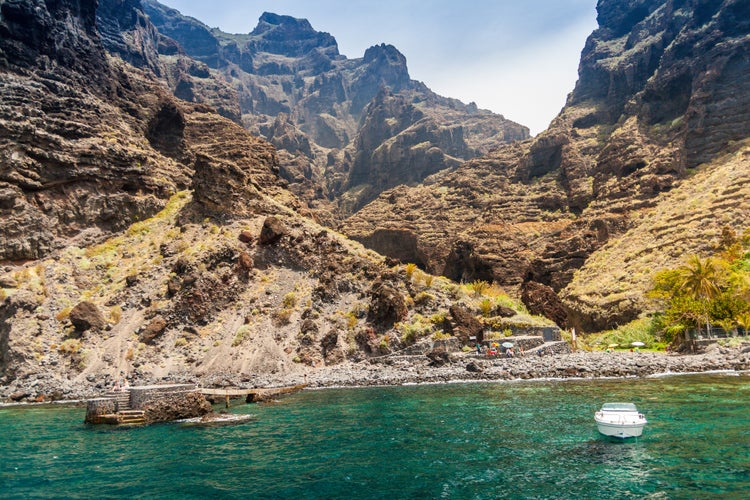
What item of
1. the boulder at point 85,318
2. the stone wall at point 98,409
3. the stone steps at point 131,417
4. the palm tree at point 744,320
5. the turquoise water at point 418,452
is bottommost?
the turquoise water at point 418,452

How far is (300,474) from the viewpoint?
1658cm

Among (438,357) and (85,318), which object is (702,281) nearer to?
(438,357)

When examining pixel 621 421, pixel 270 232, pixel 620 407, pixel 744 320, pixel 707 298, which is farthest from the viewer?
pixel 270 232

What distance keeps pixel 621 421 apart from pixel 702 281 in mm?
37062

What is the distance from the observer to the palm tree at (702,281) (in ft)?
157

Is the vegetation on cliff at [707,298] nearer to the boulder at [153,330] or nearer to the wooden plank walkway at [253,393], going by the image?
the wooden plank walkway at [253,393]

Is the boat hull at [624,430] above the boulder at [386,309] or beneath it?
beneath

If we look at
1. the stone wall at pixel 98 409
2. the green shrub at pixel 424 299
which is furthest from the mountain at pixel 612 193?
the stone wall at pixel 98 409

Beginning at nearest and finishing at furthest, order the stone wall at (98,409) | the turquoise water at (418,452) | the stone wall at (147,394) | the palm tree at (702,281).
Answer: the turquoise water at (418,452) → the stone wall at (98,409) → the stone wall at (147,394) → the palm tree at (702,281)

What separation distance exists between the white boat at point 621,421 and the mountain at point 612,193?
1883 inches

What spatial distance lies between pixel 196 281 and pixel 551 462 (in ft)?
146

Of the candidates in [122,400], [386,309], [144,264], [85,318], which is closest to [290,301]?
[386,309]

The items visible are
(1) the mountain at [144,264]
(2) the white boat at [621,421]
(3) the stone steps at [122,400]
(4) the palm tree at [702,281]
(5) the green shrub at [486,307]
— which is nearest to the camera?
(2) the white boat at [621,421]

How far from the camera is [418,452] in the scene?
18.9 m
